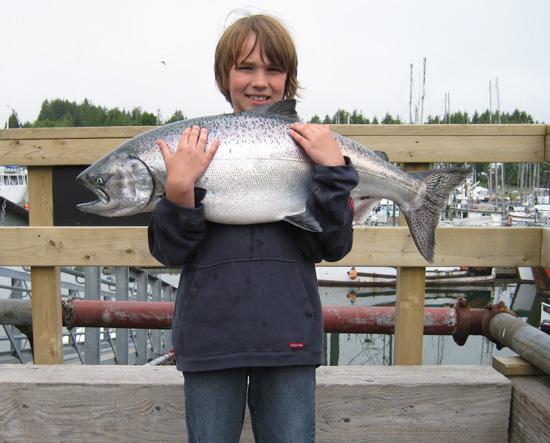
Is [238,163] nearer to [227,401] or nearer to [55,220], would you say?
[227,401]

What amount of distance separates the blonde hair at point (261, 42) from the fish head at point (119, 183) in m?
0.55

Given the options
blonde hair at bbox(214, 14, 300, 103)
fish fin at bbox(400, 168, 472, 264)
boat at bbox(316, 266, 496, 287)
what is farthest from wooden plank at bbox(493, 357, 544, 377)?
boat at bbox(316, 266, 496, 287)

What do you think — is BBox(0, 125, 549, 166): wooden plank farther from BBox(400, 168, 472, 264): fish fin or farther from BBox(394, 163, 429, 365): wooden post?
BBox(400, 168, 472, 264): fish fin

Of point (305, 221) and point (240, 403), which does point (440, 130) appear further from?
point (240, 403)

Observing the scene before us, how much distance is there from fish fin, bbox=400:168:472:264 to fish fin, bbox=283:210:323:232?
545 millimetres

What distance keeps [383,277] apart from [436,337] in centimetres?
634

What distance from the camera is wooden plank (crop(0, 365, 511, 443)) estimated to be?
2.29 m

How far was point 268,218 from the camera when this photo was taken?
1.58 m

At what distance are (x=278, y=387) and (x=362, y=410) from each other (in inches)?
37.9

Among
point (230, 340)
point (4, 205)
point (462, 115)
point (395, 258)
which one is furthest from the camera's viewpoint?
point (462, 115)

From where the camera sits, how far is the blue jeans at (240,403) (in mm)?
1542

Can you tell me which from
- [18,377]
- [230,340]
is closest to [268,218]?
[230,340]

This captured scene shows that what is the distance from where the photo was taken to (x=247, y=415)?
2268 mm

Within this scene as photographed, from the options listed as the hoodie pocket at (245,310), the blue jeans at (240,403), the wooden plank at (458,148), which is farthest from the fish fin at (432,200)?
the blue jeans at (240,403)
